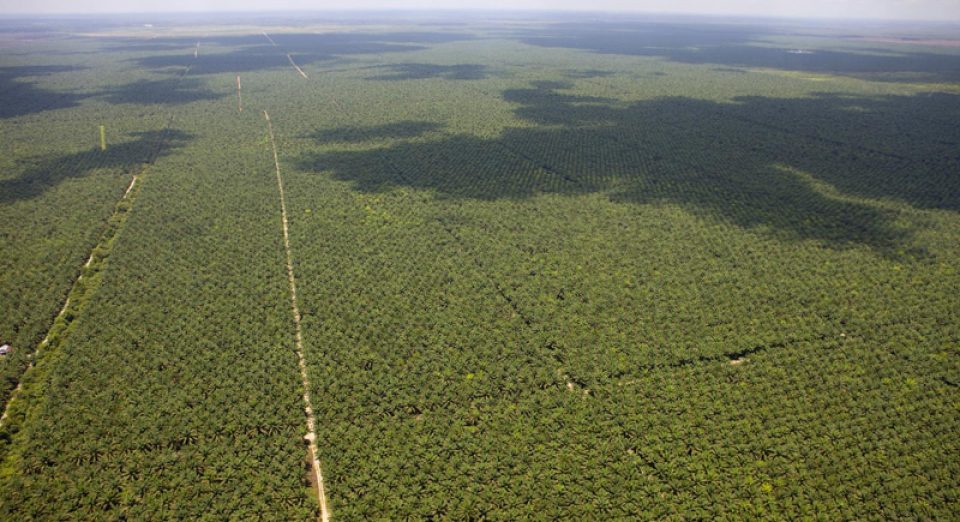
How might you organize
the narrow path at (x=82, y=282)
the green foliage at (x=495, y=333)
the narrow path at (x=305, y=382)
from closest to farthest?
the narrow path at (x=305, y=382) < the green foliage at (x=495, y=333) < the narrow path at (x=82, y=282)

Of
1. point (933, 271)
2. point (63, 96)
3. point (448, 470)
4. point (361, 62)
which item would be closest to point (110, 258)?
point (448, 470)

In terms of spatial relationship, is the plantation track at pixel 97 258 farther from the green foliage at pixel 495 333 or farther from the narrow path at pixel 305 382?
the narrow path at pixel 305 382

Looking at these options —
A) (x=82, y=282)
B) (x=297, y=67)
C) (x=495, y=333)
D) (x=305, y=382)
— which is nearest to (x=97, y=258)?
(x=82, y=282)

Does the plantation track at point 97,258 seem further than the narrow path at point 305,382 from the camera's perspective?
Yes

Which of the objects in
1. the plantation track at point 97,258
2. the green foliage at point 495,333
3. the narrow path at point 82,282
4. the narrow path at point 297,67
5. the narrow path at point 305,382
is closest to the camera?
the narrow path at point 305,382

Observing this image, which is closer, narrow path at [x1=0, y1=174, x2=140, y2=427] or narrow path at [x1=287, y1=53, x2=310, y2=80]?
narrow path at [x1=0, y1=174, x2=140, y2=427]

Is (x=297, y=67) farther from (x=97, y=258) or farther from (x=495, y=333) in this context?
(x=495, y=333)

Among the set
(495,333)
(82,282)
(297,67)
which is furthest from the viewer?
(297,67)

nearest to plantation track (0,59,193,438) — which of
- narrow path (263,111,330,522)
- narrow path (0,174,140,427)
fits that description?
narrow path (0,174,140,427)

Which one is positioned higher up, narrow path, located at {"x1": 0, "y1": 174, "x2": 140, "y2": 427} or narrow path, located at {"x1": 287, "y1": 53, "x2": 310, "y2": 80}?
narrow path, located at {"x1": 287, "y1": 53, "x2": 310, "y2": 80}

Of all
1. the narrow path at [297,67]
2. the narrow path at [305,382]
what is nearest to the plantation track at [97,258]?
the narrow path at [305,382]

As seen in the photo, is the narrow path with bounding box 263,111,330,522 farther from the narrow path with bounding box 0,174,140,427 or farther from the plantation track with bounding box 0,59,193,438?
the narrow path with bounding box 0,174,140,427
